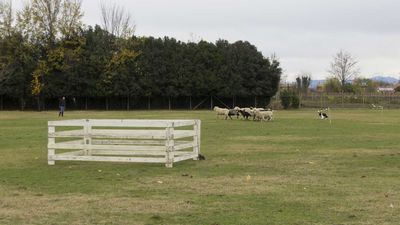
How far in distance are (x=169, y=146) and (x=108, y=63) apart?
60679 mm

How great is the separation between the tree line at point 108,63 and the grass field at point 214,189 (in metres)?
52.5

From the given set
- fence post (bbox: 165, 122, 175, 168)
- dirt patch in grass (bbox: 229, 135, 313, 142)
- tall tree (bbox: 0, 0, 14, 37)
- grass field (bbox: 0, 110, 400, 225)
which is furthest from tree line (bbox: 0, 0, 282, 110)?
fence post (bbox: 165, 122, 175, 168)

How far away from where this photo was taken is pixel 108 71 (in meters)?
73.6

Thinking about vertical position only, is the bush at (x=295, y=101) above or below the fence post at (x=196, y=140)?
above

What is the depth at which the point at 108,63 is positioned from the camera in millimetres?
73875

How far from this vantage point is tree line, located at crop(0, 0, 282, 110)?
68.8m

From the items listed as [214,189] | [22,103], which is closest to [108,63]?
[22,103]

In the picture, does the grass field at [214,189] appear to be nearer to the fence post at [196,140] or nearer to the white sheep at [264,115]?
the fence post at [196,140]

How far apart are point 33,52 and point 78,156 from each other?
56.9m

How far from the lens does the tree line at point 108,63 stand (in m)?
68.8

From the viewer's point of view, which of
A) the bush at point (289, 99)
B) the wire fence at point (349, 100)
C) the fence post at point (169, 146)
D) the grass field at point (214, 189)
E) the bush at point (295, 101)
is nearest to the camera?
the grass field at point (214, 189)

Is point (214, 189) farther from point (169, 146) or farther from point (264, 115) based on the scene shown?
point (264, 115)

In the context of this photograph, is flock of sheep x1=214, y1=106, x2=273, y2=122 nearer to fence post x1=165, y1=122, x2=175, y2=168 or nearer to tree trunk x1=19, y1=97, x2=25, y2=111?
fence post x1=165, y1=122, x2=175, y2=168

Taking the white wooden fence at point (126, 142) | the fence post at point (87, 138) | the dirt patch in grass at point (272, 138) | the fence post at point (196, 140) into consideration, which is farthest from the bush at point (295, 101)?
the fence post at point (87, 138)
